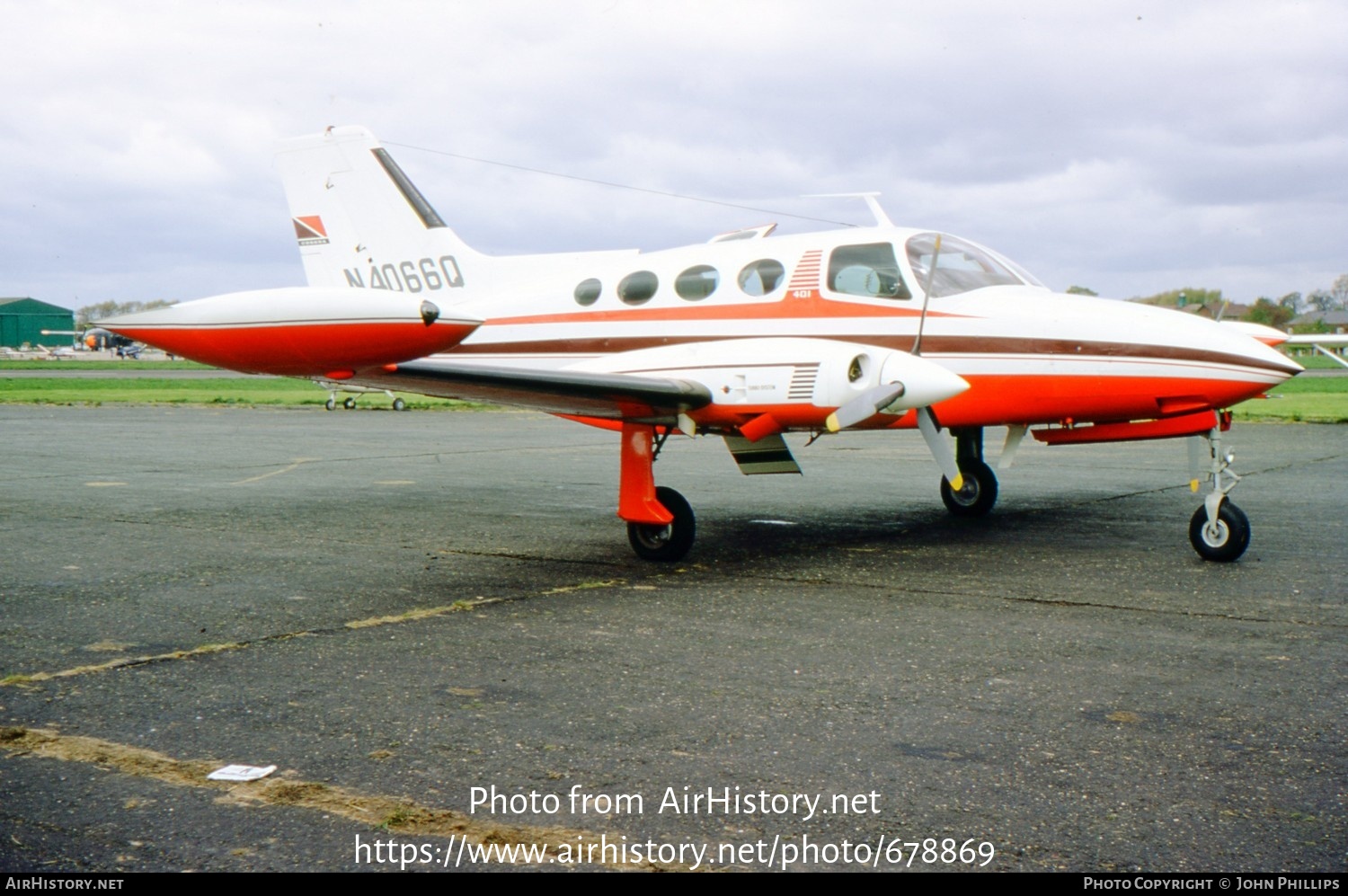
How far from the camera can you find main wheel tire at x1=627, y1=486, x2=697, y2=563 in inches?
337

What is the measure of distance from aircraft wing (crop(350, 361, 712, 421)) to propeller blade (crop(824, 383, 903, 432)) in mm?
993

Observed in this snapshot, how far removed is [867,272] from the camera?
916cm

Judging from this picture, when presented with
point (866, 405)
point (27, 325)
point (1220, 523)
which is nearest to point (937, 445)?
point (866, 405)

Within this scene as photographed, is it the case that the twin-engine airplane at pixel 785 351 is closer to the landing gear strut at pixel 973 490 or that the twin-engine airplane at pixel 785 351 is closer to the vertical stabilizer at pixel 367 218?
the landing gear strut at pixel 973 490

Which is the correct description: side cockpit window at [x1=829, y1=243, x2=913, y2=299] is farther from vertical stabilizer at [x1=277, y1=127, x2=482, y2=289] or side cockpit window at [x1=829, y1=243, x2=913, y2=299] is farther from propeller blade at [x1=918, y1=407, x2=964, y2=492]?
vertical stabilizer at [x1=277, y1=127, x2=482, y2=289]

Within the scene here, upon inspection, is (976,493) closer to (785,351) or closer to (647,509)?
(785,351)

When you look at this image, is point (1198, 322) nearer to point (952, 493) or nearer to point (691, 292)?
point (952, 493)

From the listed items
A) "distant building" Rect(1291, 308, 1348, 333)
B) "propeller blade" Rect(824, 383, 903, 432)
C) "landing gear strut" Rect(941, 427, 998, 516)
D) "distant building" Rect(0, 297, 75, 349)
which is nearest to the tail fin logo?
"landing gear strut" Rect(941, 427, 998, 516)

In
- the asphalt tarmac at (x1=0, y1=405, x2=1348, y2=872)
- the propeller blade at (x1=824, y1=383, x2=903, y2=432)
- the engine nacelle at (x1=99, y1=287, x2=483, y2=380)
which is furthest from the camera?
the propeller blade at (x1=824, y1=383, x2=903, y2=432)

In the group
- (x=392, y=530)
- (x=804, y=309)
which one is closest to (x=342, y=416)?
(x=392, y=530)

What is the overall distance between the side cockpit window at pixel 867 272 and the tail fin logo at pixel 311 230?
6.50 metres

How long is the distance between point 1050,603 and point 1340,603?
1.74 metres

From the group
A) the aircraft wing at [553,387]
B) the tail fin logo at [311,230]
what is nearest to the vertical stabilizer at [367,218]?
the tail fin logo at [311,230]

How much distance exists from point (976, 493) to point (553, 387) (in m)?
4.98
